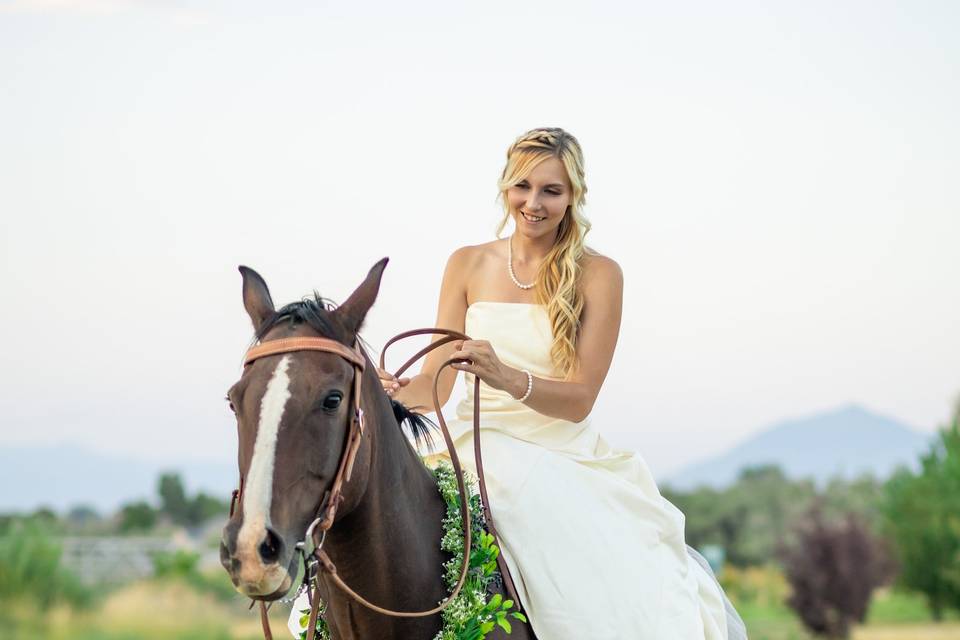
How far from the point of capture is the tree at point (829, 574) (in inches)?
1142

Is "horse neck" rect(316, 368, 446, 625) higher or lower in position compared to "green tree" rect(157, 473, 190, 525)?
higher

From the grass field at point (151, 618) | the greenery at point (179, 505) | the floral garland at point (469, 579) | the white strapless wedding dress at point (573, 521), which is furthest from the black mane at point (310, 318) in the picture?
the greenery at point (179, 505)

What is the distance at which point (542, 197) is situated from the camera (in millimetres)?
5207

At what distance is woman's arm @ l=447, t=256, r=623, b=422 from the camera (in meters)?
4.47

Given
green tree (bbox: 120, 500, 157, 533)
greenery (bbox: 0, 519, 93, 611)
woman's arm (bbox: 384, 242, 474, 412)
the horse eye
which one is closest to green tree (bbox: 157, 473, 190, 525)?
green tree (bbox: 120, 500, 157, 533)

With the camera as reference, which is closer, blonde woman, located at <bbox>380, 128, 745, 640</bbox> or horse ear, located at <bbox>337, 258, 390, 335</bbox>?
horse ear, located at <bbox>337, 258, 390, 335</bbox>

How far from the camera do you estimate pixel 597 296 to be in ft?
16.7

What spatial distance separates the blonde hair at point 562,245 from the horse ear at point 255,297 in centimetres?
151

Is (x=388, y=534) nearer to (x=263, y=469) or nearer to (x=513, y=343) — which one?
(x=263, y=469)

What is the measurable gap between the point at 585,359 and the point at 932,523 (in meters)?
31.6

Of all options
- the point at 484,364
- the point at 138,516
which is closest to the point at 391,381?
the point at 484,364

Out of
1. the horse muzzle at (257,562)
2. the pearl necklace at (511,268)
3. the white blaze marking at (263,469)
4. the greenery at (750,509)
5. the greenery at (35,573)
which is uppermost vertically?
the pearl necklace at (511,268)

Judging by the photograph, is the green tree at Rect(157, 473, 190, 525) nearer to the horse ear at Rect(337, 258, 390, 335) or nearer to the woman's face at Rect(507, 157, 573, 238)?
the woman's face at Rect(507, 157, 573, 238)

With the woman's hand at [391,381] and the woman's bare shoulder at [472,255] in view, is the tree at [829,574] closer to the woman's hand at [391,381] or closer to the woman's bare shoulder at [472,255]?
the woman's bare shoulder at [472,255]
